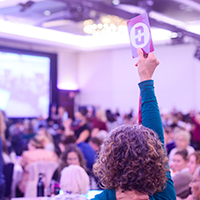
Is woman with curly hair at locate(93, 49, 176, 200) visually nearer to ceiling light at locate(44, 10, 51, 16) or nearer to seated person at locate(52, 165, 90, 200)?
seated person at locate(52, 165, 90, 200)

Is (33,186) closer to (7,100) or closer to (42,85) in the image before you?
(7,100)

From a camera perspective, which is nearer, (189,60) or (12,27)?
(12,27)

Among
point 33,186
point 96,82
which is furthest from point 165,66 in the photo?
point 33,186

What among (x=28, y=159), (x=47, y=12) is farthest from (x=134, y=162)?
(x=47, y=12)

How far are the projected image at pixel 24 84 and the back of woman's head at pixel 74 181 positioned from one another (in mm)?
8867

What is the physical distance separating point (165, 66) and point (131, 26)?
10.8 meters

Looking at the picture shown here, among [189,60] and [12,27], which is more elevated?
[12,27]

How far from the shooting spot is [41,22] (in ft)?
34.1

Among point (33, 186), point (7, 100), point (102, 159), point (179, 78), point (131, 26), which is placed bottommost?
point (33, 186)

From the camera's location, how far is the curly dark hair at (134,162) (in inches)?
36.7

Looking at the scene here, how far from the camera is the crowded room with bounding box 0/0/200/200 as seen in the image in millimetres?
990

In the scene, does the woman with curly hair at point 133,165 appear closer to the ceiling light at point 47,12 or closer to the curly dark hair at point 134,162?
the curly dark hair at point 134,162

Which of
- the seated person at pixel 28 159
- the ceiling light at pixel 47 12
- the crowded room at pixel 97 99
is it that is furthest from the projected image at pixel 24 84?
the seated person at pixel 28 159

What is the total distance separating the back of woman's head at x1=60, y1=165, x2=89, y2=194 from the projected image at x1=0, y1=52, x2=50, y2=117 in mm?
8867
